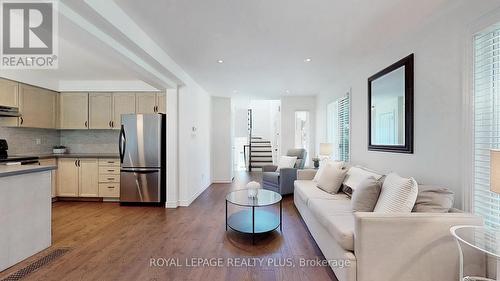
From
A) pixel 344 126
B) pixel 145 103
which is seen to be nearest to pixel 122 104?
pixel 145 103

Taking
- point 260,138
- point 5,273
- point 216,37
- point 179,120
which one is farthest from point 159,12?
point 260,138

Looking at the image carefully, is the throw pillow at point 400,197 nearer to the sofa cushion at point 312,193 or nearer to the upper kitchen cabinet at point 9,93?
the sofa cushion at point 312,193

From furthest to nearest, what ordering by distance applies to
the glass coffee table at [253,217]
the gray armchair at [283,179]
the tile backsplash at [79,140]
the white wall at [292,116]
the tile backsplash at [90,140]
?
the white wall at [292,116] → the tile backsplash at [90,140] → the gray armchair at [283,179] → the tile backsplash at [79,140] → the glass coffee table at [253,217]

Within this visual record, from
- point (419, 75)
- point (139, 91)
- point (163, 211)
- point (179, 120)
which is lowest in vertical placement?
point (163, 211)

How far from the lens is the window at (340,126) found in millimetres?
4305

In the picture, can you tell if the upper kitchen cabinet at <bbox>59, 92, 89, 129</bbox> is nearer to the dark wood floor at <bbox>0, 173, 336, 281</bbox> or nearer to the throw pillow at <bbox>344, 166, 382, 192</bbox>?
the dark wood floor at <bbox>0, 173, 336, 281</bbox>

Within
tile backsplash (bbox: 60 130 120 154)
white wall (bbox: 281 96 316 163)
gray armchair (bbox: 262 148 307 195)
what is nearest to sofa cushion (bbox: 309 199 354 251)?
gray armchair (bbox: 262 148 307 195)

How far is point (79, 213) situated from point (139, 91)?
2434 millimetres

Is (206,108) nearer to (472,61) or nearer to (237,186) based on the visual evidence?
(237,186)

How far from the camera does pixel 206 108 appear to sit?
5.84 metres

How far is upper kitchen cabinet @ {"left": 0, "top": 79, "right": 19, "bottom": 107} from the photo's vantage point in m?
3.69

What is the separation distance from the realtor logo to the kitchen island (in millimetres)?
1360

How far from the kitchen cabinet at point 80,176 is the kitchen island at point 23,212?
1952mm

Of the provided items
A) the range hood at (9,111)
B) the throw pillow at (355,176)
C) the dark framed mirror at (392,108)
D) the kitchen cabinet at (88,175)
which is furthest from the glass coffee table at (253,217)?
the range hood at (9,111)
